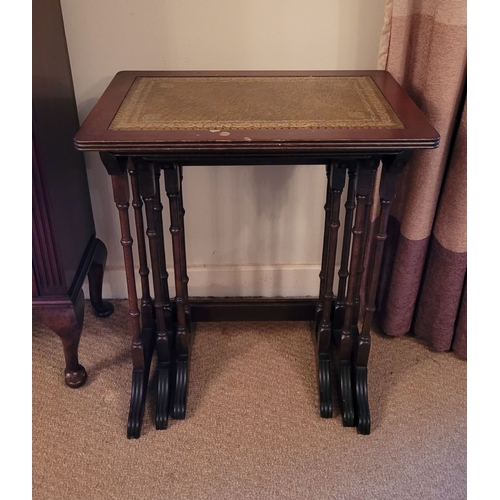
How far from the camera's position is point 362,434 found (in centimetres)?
144

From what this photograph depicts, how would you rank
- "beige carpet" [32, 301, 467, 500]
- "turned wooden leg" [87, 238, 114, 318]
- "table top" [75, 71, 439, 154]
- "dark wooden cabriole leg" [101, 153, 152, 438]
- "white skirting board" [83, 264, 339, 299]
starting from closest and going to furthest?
1. "table top" [75, 71, 439, 154]
2. "dark wooden cabriole leg" [101, 153, 152, 438]
3. "beige carpet" [32, 301, 467, 500]
4. "turned wooden leg" [87, 238, 114, 318]
5. "white skirting board" [83, 264, 339, 299]

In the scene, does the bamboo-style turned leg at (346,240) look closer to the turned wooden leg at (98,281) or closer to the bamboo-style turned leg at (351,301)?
the bamboo-style turned leg at (351,301)

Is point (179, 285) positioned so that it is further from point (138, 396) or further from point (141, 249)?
point (138, 396)

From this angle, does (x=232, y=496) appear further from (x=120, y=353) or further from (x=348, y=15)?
(x=348, y=15)

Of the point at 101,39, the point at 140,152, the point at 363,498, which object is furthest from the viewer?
the point at 101,39

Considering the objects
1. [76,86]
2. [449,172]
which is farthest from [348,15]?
[76,86]

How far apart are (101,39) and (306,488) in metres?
1.25

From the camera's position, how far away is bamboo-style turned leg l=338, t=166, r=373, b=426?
126 centimetres

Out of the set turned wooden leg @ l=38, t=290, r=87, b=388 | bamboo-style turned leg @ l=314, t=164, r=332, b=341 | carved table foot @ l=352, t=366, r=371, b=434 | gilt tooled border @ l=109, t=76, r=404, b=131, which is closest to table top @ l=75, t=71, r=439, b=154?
gilt tooled border @ l=109, t=76, r=404, b=131

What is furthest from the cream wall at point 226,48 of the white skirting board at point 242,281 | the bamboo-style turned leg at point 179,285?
the bamboo-style turned leg at point 179,285

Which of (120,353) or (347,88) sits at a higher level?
(347,88)

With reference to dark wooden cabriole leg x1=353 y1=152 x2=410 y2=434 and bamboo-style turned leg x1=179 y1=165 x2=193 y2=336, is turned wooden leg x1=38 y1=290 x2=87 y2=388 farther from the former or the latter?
dark wooden cabriole leg x1=353 y1=152 x2=410 y2=434

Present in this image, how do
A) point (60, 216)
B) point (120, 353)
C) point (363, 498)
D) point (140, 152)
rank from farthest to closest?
1. point (120, 353)
2. point (60, 216)
3. point (363, 498)
4. point (140, 152)

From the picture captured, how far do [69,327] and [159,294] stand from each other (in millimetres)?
258
